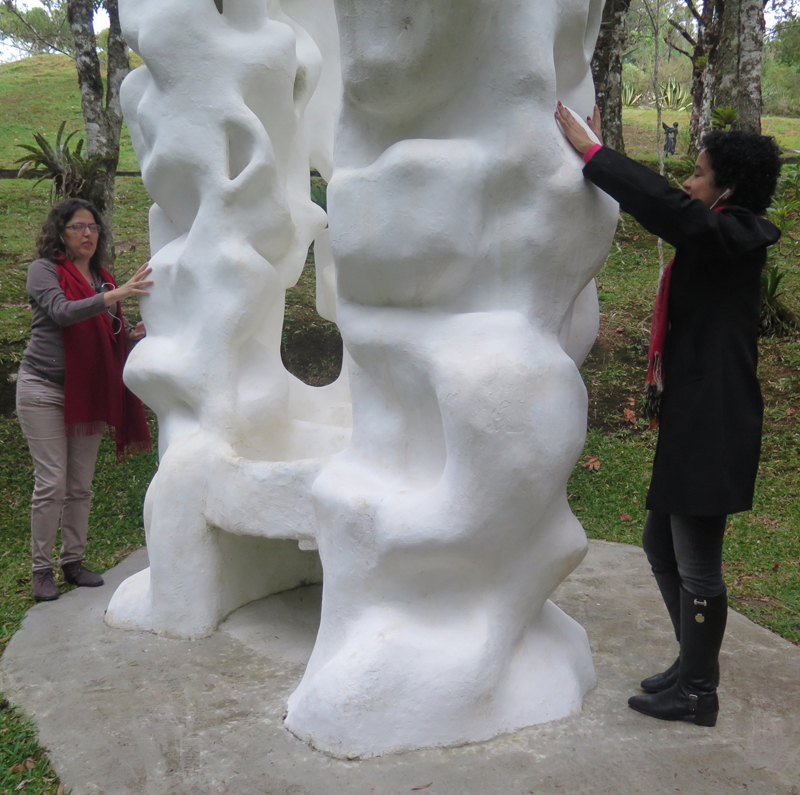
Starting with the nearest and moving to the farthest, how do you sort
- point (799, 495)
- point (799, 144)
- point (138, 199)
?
point (799, 495) → point (138, 199) → point (799, 144)

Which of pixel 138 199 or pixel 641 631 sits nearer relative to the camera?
pixel 641 631

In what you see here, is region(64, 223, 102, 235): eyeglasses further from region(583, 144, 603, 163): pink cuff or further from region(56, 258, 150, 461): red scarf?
region(583, 144, 603, 163): pink cuff

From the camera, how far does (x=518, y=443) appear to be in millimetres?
2693

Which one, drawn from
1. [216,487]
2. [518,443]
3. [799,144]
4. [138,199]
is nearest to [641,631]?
[518,443]

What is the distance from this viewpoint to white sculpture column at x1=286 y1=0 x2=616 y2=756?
2.70 metres

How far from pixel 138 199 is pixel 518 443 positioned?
11.0 meters

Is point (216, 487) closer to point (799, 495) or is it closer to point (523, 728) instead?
point (523, 728)

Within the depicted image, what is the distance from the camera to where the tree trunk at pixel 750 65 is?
7.83 metres

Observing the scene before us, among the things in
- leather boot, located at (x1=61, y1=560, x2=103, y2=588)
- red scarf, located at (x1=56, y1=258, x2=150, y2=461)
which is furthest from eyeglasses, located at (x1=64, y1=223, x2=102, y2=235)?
leather boot, located at (x1=61, y1=560, x2=103, y2=588)

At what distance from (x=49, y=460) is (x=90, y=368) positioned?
1.58ft

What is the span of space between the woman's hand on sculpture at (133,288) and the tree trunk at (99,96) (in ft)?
8.96

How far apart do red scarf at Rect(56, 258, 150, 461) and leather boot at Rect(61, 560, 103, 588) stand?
0.68 meters

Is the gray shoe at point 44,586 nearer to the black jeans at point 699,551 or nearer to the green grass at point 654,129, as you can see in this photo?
the black jeans at point 699,551

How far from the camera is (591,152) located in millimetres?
2717
